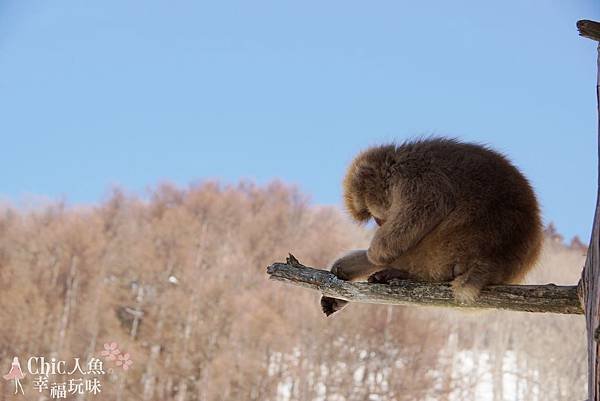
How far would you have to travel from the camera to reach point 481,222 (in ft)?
3.61

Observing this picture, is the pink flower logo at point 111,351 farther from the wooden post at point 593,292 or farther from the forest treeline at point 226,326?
the wooden post at point 593,292

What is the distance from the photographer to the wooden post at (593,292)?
782 mm

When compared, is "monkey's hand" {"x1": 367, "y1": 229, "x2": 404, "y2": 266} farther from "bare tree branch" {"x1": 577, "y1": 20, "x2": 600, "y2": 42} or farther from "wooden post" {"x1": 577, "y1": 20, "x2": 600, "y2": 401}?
"bare tree branch" {"x1": 577, "y1": 20, "x2": 600, "y2": 42}

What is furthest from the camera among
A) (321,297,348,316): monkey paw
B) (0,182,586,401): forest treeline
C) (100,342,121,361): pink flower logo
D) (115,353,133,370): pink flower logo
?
(0,182,586,401): forest treeline

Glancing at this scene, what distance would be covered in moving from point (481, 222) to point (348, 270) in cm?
26

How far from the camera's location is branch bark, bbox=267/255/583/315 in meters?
0.92

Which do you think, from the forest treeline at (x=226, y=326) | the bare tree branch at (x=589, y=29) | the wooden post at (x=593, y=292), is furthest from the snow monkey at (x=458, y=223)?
the forest treeline at (x=226, y=326)

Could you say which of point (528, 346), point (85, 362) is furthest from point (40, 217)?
point (528, 346)

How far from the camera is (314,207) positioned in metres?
8.36

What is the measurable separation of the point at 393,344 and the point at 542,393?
1.46 meters

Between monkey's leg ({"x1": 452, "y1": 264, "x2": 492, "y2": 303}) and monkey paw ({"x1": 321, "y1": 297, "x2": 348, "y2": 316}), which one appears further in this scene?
monkey paw ({"x1": 321, "y1": 297, "x2": 348, "y2": 316})

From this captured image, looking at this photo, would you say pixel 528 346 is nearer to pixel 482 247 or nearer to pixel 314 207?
pixel 314 207

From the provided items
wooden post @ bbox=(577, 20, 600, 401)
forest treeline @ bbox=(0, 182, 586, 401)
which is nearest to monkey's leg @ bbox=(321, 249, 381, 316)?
wooden post @ bbox=(577, 20, 600, 401)

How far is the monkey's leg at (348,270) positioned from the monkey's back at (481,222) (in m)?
0.12
